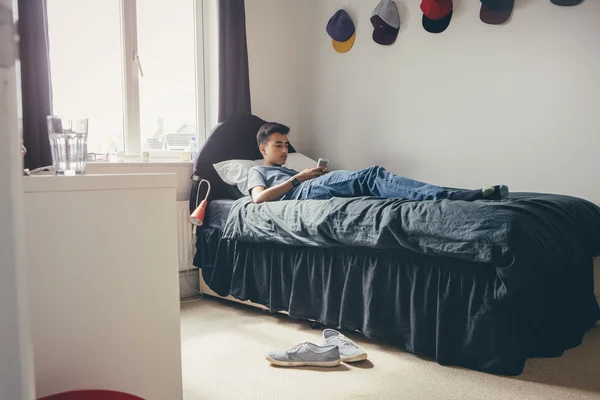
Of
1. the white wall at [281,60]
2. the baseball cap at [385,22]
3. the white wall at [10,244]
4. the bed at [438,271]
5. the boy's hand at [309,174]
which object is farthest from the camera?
the white wall at [281,60]

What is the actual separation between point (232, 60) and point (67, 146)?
2348 millimetres

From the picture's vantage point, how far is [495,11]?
2.80 meters

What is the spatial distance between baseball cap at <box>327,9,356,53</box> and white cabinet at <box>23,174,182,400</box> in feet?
9.08

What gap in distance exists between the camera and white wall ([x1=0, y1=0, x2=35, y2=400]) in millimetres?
378

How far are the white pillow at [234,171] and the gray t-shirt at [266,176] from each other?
122 millimetres

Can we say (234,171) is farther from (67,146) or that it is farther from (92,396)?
(92,396)

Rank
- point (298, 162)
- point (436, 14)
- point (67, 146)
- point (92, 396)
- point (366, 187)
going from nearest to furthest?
point (92, 396) < point (67, 146) < point (366, 187) < point (436, 14) < point (298, 162)

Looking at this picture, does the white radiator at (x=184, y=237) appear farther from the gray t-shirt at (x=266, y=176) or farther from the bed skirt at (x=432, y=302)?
the bed skirt at (x=432, y=302)

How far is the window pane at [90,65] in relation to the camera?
2.82m

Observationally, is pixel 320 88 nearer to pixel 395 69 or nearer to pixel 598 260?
pixel 395 69

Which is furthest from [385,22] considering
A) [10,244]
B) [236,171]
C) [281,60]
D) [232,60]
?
[10,244]

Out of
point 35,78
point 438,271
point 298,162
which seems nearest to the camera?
point 438,271

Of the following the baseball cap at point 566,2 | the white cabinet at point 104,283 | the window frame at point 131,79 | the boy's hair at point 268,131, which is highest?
the baseball cap at point 566,2

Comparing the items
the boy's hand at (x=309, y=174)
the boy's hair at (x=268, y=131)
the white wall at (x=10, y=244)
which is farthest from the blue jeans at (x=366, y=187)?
Result: the white wall at (x=10, y=244)
